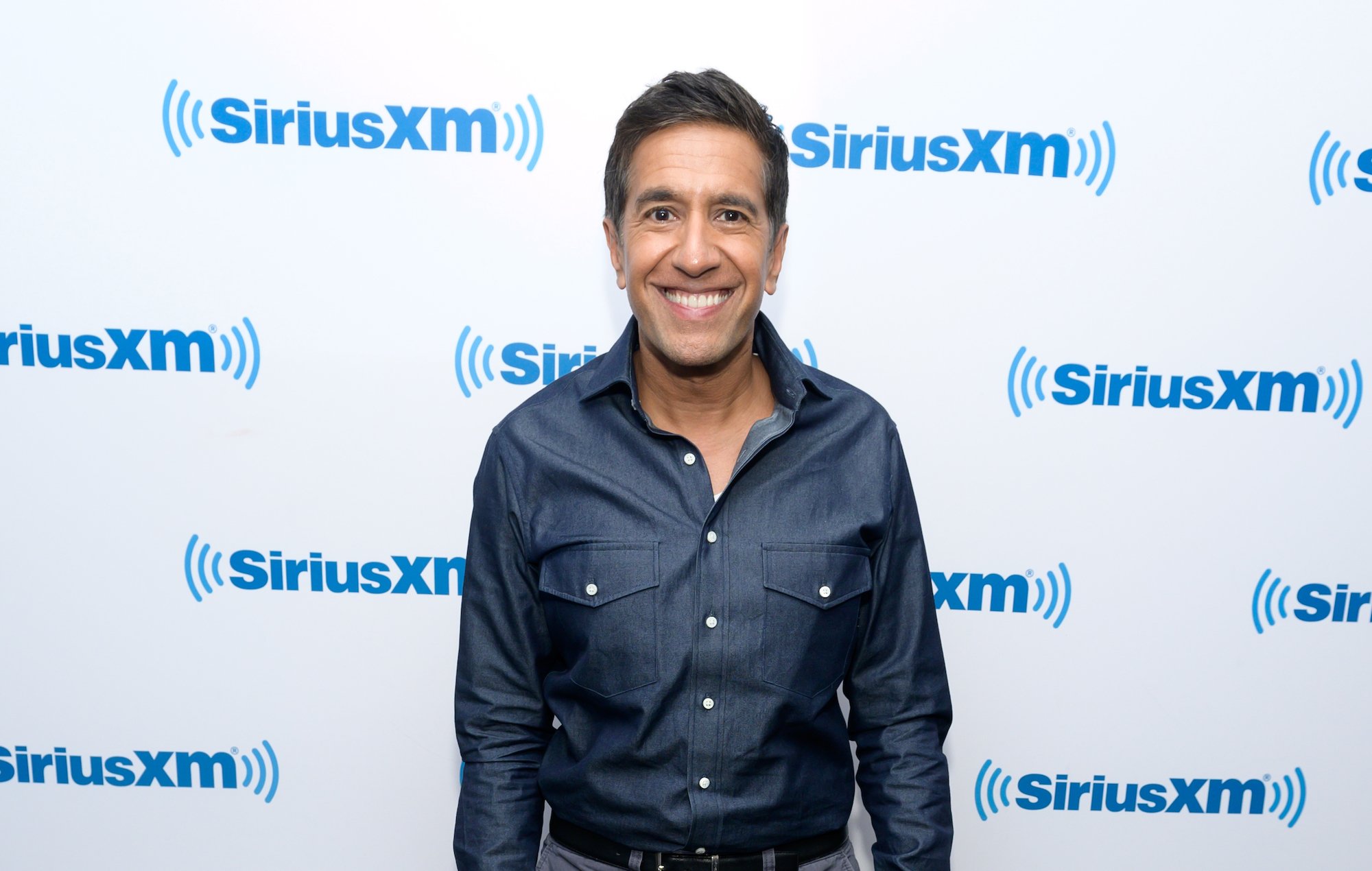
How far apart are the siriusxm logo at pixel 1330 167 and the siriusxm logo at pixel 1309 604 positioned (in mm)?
852

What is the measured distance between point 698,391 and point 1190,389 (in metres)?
1.26

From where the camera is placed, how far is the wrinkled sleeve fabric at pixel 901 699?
5.16ft

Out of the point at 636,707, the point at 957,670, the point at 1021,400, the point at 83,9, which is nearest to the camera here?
the point at 636,707

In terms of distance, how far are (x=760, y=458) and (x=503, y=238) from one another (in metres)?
0.90

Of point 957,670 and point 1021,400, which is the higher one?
point 1021,400

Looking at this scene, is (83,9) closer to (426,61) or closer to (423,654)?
(426,61)

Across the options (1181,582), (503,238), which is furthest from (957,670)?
(503,238)

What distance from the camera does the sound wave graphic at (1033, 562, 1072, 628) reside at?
2.31 metres

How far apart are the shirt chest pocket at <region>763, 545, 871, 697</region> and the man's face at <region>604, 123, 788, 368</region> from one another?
33cm

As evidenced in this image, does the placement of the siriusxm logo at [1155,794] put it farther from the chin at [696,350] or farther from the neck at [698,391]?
the chin at [696,350]

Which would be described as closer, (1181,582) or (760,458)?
(760,458)

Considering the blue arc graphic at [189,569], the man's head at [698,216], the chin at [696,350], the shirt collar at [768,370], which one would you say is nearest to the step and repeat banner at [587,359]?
the blue arc graphic at [189,569]

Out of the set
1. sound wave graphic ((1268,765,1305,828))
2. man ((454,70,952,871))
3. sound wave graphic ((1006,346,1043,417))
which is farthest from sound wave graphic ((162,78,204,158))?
sound wave graphic ((1268,765,1305,828))

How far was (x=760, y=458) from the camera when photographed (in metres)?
1.58
